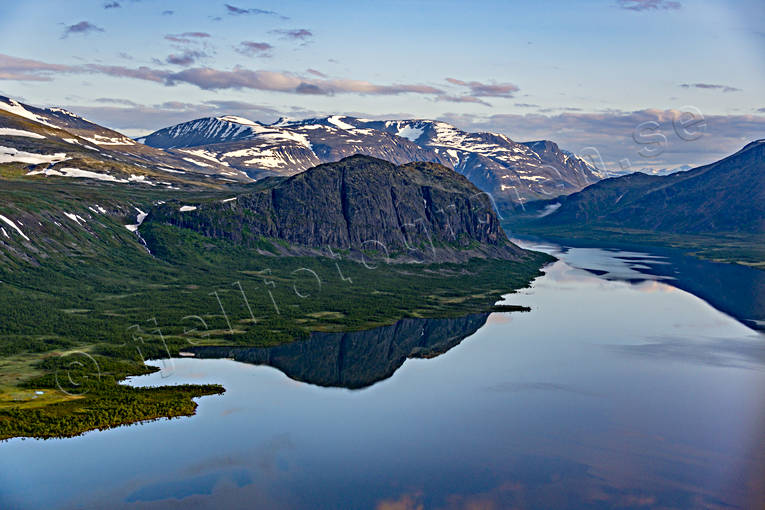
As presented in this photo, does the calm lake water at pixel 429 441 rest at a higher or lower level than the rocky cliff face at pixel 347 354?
higher

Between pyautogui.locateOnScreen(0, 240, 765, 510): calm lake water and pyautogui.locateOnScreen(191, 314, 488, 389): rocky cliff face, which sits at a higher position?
pyautogui.locateOnScreen(0, 240, 765, 510): calm lake water

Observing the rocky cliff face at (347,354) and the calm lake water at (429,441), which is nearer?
the calm lake water at (429,441)

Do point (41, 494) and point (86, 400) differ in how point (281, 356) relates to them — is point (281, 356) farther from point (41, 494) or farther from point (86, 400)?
point (41, 494)

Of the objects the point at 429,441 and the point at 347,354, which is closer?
the point at 429,441

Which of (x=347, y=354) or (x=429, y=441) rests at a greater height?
(x=429, y=441)

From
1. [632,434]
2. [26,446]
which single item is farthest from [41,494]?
[632,434]
